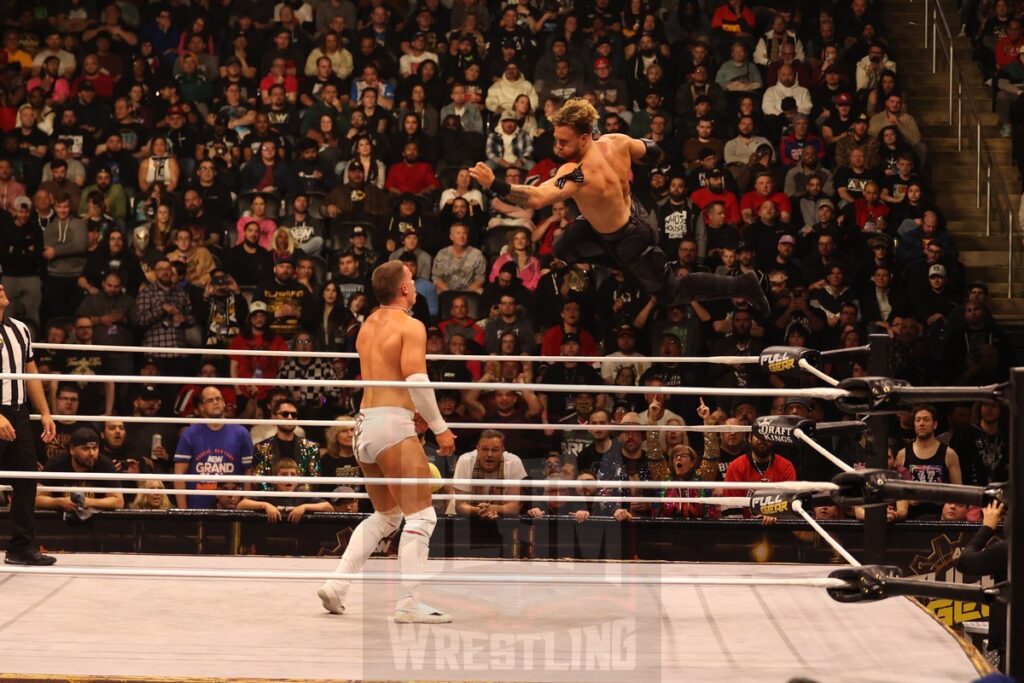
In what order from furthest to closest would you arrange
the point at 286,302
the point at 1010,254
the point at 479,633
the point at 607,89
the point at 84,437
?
the point at 607,89, the point at 1010,254, the point at 286,302, the point at 84,437, the point at 479,633

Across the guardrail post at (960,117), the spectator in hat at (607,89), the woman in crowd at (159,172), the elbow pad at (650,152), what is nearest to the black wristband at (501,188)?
the elbow pad at (650,152)

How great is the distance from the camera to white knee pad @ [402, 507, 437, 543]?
4.82 meters

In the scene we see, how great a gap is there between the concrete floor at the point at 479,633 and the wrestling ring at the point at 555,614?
0.5 inches

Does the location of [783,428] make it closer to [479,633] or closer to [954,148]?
[479,633]

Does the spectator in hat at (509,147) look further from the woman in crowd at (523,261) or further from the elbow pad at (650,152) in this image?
the elbow pad at (650,152)

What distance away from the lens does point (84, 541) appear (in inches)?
249

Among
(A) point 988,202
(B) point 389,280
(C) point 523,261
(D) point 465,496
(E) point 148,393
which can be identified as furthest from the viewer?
(A) point 988,202

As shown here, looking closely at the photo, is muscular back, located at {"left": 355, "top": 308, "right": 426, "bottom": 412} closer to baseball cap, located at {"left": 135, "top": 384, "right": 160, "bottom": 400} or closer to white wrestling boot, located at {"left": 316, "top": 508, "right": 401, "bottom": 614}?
white wrestling boot, located at {"left": 316, "top": 508, "right": 401, "bottom": 614}

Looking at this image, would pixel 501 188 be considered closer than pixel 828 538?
No

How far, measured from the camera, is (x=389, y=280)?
4891mm

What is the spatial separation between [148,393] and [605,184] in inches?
147

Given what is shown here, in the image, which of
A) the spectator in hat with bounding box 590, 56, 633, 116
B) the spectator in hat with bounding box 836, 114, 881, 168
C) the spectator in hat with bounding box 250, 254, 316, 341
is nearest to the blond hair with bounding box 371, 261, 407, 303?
the spectator in hat with bounding box 250, 254, 316, 341

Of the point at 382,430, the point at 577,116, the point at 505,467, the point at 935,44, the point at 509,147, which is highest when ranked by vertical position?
the point at 935,44

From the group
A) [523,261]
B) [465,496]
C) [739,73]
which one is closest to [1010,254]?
[739,73]
